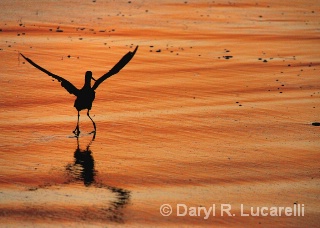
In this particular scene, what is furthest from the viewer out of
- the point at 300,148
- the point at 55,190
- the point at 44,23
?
the point at 44,23

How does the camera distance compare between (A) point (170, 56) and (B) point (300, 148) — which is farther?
(A) point (170, 56)

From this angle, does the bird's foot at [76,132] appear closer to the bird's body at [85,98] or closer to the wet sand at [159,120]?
the wet sand at [159,120]

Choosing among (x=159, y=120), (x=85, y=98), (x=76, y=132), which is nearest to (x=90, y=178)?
(x=76, y=132)

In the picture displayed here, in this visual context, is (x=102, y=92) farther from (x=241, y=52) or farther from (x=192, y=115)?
(x=241, y=52)

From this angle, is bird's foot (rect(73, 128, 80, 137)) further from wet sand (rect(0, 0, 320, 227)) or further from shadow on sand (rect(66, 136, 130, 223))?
shadow on sand (rect(66, 136, 130, 223))

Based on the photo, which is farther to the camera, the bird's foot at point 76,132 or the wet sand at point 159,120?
the bird's foot at point 76,132

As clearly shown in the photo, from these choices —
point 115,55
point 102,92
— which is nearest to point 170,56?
point 115,55

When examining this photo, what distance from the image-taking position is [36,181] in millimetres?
8461

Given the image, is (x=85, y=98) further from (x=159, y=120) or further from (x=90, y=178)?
(x=90, y=178)

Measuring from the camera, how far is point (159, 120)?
10.8 m

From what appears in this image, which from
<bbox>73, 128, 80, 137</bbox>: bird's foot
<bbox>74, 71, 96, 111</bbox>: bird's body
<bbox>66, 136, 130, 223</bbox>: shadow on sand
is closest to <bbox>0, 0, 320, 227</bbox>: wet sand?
<bbox>66, 136, 130, 223</bbox>: shadow on sand

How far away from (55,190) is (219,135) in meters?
2.74

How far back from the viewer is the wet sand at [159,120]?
7.93 m

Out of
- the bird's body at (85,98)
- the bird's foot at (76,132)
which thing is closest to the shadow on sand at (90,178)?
the bird's foot at (76,132)
